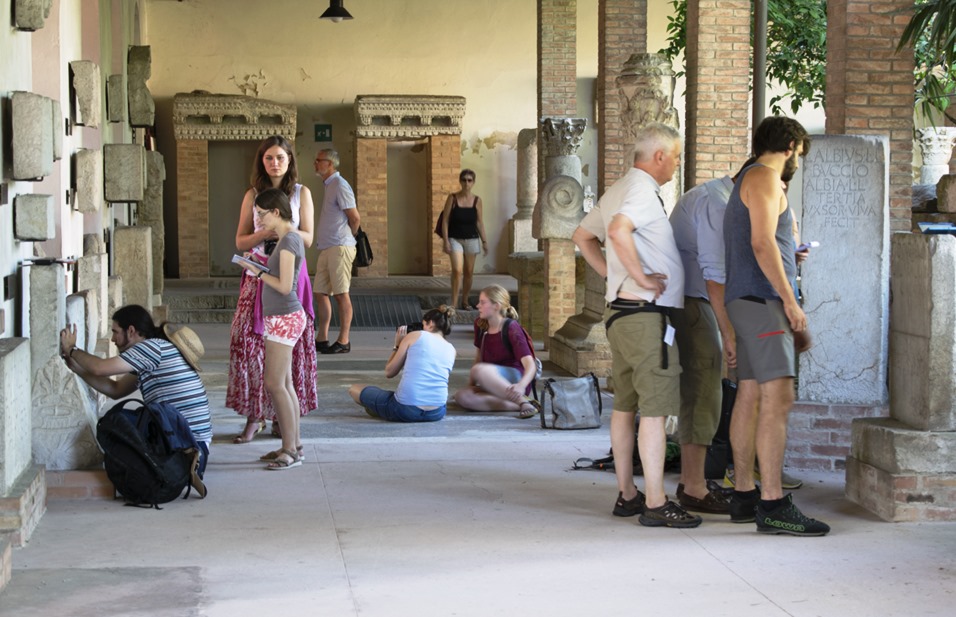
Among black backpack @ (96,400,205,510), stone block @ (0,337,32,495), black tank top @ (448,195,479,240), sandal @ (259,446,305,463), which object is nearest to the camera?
stone block @ (0,337,32,495)

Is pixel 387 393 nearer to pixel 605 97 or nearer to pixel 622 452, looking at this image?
pixel 622 452

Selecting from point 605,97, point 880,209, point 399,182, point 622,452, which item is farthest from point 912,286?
point 399,182

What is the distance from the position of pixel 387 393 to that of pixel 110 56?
509 cm

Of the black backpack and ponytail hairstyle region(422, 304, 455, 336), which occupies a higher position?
ponytail hairstyle region(422, 304, 455, 336)

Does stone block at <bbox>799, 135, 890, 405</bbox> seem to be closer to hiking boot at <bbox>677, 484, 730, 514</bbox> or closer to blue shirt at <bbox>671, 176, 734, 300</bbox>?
blue shirt at <bbox>671, 176, 734, 300</bbox>

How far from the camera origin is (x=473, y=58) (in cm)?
2000

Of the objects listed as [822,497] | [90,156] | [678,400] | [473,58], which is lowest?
[822,497]

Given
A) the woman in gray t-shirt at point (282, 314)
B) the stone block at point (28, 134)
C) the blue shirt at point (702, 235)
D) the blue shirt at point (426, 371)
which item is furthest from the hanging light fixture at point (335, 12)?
the blue shirt at point (702, 235)

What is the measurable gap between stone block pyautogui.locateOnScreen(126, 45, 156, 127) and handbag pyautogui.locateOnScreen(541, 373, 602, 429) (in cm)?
613

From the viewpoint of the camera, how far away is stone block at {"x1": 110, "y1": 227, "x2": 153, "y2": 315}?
11.3 meters

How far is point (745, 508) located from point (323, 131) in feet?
48.8

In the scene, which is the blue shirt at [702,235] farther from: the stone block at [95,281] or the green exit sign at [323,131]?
the green exit sign at [323,131]

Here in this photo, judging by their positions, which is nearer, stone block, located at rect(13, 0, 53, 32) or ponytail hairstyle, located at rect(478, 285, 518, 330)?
stone block, located at rect(13, 0, 53, 32)

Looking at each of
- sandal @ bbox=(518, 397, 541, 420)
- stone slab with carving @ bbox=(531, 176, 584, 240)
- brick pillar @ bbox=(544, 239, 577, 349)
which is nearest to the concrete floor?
sandal @ bbox=(518, 397, 541, 420)
